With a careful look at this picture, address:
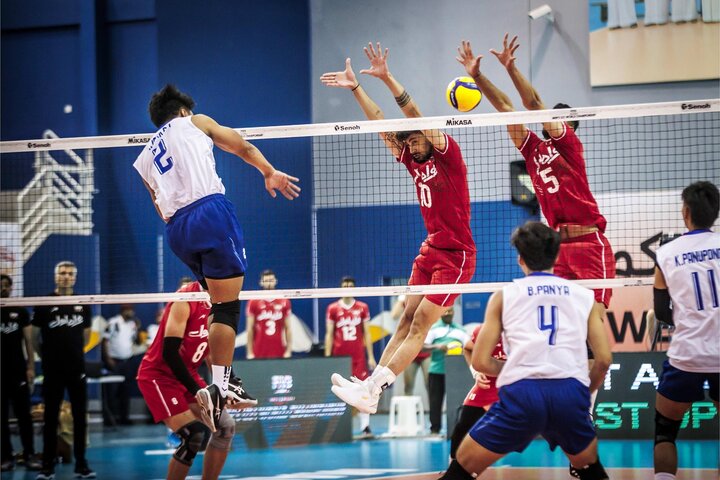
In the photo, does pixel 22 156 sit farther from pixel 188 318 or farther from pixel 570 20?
pixel 188 318

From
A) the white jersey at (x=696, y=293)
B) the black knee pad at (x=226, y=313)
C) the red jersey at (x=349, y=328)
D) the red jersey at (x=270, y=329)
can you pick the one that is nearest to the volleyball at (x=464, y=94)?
the white jersey at (x=696, y=293)

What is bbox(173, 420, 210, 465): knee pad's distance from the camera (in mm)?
8070

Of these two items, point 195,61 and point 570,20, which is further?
point 195,61

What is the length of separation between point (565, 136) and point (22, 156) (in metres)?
17.5

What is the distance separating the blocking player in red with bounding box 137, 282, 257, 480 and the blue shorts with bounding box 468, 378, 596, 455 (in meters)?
3.23

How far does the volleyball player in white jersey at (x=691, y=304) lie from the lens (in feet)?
22.0

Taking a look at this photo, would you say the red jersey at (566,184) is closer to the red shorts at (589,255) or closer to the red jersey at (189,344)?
the red shorts at (589,255)

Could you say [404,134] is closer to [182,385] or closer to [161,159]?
[161,159]

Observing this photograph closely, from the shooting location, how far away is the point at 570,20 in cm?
2002

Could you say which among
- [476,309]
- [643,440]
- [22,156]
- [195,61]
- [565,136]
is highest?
[195,61]

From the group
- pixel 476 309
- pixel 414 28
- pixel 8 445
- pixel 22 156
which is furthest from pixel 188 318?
pixel 22 156

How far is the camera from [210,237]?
6.62m

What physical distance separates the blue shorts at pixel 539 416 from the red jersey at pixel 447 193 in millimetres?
2804

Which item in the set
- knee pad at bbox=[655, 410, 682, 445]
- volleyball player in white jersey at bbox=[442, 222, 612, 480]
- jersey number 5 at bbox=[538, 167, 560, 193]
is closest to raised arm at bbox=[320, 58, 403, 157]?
jersey number 5 at bbox=[538, 167, 560, 193]
